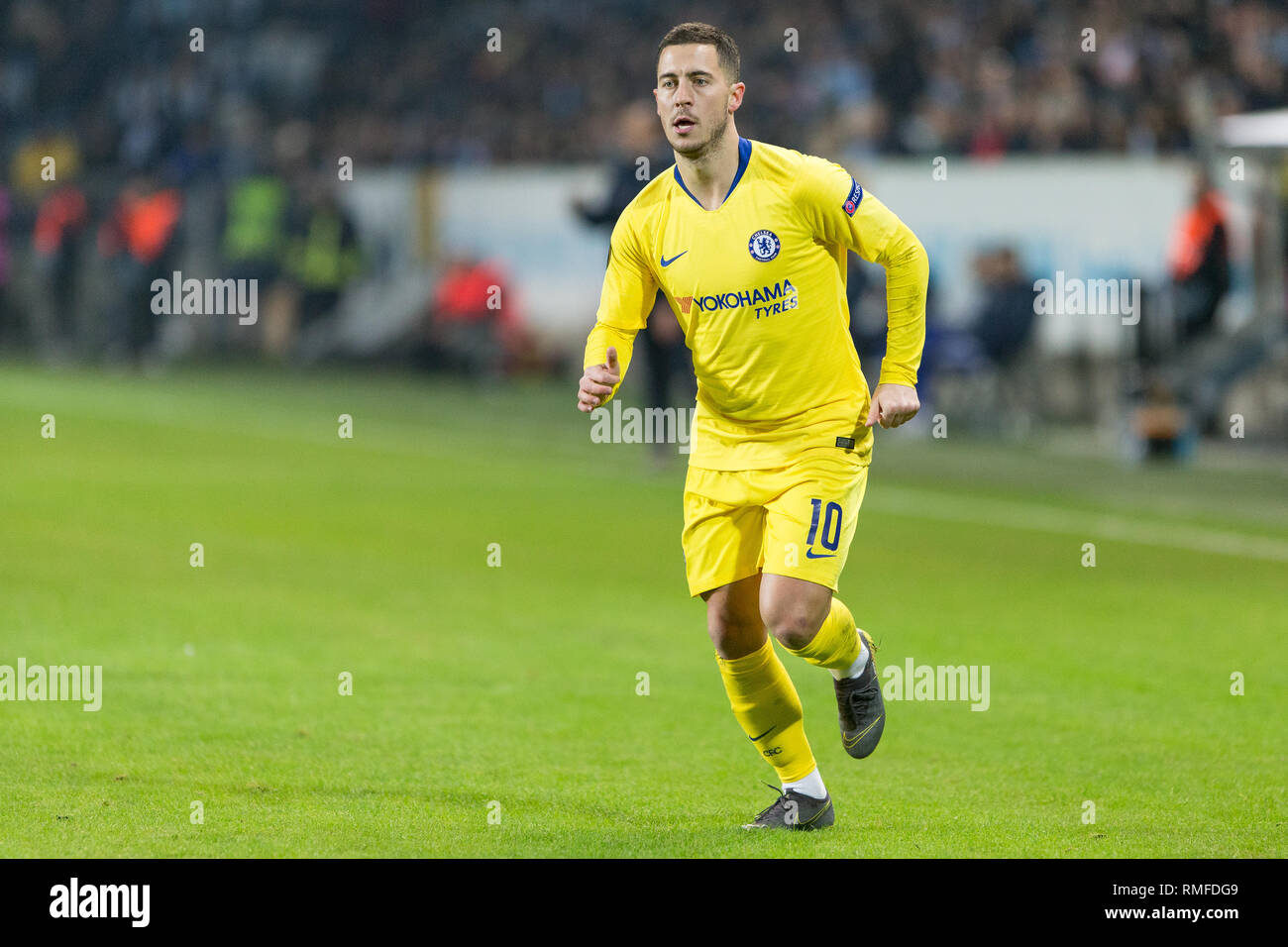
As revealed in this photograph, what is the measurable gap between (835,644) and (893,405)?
788 millimetres

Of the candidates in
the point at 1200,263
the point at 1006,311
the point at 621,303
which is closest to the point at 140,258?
the point at 1006,311

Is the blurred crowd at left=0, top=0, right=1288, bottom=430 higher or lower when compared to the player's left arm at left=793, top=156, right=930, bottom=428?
higher

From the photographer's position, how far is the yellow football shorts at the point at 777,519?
244 inches

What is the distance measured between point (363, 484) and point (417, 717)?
8.08m

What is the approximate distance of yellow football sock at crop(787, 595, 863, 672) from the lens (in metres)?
6.28

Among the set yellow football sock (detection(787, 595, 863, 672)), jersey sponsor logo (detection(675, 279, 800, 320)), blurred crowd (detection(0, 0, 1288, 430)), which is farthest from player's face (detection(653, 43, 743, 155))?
blurred crowd (detection(0, 0, 1288, 430))

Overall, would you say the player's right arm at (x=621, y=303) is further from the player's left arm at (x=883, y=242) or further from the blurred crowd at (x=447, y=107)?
the blurred crowd at (x=447, y=107)

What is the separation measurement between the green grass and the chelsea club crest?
1.76m

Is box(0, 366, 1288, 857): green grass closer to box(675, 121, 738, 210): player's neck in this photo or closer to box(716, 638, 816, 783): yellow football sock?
box(716, 638, 816, 783): yellow football sock

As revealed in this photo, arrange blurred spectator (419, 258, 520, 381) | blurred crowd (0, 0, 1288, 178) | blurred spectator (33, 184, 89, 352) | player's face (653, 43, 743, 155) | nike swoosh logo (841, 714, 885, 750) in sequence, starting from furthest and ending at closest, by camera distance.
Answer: blurred spectator (33, 184, 89, 352) < blurred spectator (419, 258, 520, 381) < blurred crowd (0, 0, 1288, 178) < nike swoosh logo (841, 714, 885, 750) < player's face (653, 43, 743, 155)

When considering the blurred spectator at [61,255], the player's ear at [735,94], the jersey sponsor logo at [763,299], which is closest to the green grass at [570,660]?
the jersey sponsor logo at [763,299]

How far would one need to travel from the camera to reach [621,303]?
6.42 metres

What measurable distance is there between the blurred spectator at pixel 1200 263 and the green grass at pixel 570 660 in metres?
1.91

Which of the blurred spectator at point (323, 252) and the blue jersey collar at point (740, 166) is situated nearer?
the blue jersey collar at point (740, 166)
